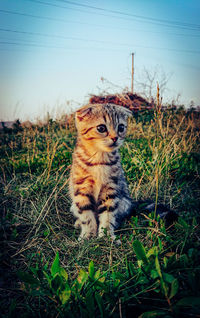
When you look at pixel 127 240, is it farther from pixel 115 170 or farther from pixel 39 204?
pixel 39 204

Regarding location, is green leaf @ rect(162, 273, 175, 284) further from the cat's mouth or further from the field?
the cat's mouth

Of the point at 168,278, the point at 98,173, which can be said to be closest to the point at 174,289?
the point at 168,278

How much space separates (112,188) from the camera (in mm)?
1894

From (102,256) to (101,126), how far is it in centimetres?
110

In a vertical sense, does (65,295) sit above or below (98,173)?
below

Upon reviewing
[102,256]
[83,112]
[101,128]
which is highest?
[83,112]

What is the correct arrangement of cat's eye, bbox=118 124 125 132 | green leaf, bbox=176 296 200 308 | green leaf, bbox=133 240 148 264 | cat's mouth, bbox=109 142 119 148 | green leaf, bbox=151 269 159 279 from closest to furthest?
1. green leaf, bbox=176 296 200 308
2. green leaf, bbox=151 269 159 279
3. green leaf, bbox=133 240 148 264
4. cat's mouth, bbox=109 142 119 148
5. cat's eye, bbox=118 124 125 132

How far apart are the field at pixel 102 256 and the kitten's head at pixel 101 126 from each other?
1.30 ft

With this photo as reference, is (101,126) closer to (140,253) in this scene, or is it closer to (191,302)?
(140,253)

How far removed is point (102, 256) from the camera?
4.96ft

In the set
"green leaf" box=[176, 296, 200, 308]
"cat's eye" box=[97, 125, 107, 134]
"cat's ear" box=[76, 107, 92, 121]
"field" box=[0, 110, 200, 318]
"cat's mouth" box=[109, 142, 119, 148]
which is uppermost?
"cat's ear" box=[76, 107, 92, 121]

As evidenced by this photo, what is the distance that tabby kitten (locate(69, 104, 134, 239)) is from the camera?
5.89ft

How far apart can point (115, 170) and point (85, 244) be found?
743mm

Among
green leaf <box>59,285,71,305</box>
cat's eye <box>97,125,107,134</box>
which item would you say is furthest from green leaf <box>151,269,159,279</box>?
cat's eye <box>97,125,107,134</box>
